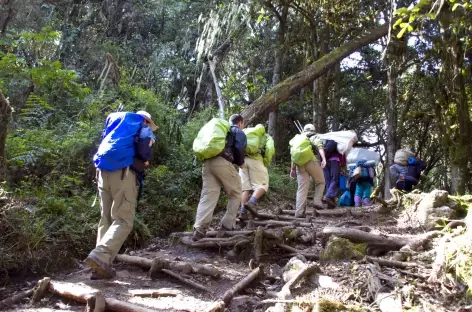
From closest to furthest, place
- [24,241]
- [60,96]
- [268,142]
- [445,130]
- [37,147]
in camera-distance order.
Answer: [24,241], [37,147], [268,142], [60,96], [445,130]

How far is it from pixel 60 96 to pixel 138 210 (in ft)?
14.8

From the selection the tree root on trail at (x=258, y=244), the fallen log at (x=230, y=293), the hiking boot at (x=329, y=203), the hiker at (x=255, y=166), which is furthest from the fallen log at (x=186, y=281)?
the hiking boot at (x=329, y=203)

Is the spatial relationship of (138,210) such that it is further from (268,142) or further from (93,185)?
(268,142)

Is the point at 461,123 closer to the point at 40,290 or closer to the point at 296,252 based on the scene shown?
the point at 296,252

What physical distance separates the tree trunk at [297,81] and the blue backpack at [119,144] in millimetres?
5953

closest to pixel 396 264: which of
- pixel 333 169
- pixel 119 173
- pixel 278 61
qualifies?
pixel 119 173

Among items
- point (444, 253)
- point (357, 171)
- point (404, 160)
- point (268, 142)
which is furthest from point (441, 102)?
point (444, 253)

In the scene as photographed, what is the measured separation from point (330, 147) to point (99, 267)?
6.81 meters

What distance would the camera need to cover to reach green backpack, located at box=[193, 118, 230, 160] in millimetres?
6969

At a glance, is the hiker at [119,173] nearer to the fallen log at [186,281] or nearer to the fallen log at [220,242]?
the fallen log at [186,281]

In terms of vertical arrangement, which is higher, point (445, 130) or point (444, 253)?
point (445, 130)

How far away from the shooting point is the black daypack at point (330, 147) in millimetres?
10555

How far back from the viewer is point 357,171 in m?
11.6

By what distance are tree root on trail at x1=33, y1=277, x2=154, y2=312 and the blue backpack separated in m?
1.54
